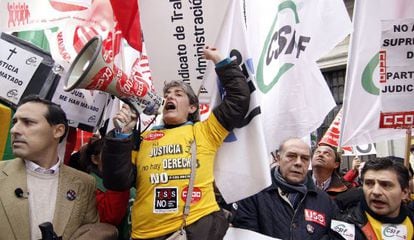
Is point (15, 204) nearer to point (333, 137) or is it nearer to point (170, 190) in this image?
point (170, 190)

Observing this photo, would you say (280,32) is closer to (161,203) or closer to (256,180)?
(256,180)

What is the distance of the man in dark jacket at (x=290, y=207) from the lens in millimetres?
2980

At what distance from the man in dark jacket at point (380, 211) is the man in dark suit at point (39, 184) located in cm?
150

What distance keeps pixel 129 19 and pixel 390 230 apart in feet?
8.32

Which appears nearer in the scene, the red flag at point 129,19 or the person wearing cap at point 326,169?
the red flag at point 129,19

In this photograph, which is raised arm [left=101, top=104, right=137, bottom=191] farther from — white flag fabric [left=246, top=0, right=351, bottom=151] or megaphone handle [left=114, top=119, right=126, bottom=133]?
white flag fabric [left=246, top=0, right=351, bottom=151]

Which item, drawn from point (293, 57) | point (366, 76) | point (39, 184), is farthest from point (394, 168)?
point (39, 184)

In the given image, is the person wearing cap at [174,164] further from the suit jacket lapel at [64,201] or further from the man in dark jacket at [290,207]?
the man in dark jacket at [290,207]

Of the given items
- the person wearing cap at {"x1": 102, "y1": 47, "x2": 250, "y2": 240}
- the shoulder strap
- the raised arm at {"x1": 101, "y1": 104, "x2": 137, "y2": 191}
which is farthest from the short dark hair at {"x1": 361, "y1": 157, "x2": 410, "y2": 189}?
the raised arm at {"x1": 101, "y1": 104, "x2": 137, "y2": 191}

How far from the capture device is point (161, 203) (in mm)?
2572

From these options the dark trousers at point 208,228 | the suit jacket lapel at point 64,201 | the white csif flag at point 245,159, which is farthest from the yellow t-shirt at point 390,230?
the suit jacket lapel at point 64,201

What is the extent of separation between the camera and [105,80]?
2.56 m

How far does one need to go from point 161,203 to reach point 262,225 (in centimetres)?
79

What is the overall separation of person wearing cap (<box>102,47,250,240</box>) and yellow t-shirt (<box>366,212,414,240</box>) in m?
0.92
